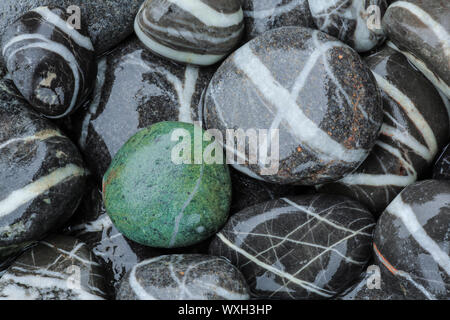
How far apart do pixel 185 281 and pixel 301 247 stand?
48cm

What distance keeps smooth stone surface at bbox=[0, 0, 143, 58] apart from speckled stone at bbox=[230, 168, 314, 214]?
2.63 feet

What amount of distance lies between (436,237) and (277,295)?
25.0 inches

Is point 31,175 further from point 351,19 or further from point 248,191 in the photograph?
point 351,19

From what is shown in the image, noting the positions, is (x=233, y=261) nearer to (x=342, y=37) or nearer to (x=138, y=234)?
(x=138, y=234)

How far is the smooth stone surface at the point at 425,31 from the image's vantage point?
1.88m

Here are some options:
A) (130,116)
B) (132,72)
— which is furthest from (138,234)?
(132,72)

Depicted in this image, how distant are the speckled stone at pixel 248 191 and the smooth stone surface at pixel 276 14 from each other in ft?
2.08

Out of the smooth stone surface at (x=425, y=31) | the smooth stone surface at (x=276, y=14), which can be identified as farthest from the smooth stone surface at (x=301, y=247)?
the smooth stone surface at (x=276, y=14)

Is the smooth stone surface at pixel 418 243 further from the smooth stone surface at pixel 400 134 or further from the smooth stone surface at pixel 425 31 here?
the smooth stone surface at pixel 425 31

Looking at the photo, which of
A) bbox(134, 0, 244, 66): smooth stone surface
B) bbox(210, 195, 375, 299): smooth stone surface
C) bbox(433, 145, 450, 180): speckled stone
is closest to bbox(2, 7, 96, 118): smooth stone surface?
bbox(134, 0, 244, 66): smooth stone surface

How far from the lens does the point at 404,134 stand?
6.72ft

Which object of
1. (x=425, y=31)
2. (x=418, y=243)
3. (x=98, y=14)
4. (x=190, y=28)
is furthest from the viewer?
(x=98, y=14)

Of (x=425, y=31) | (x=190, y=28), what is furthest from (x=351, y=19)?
(x=190, y=28)

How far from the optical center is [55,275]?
6.46 ft
